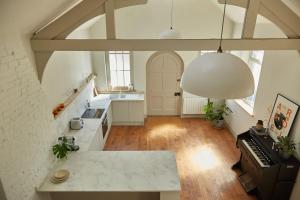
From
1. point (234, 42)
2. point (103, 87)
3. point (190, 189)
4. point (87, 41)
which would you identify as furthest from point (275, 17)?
point (103, 87)

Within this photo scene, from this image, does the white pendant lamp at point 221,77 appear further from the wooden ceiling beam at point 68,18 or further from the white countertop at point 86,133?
the white countertop at point 86,133

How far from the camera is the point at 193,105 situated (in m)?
6.75

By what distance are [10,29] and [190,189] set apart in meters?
3.76

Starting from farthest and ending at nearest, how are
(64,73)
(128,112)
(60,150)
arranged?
(128,112) → (64,73) → (60,150)

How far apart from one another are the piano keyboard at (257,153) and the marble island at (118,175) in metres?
1.46

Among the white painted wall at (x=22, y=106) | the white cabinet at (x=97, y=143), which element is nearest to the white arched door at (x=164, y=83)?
the white cabinet at (x=97, y=143)

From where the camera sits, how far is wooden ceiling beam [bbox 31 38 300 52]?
310cm

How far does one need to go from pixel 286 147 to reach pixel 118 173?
101 inches

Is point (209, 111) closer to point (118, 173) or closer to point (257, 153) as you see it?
point (257, 153)

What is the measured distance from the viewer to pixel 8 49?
2.40 metres

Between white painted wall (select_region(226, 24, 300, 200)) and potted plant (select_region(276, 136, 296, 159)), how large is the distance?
0.42ft

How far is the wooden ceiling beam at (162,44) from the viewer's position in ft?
10.2

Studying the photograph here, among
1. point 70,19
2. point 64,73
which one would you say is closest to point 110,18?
point 70,19

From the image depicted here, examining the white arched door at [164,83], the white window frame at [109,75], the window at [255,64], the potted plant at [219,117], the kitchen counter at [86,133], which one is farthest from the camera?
the white arched door at [164,83]
